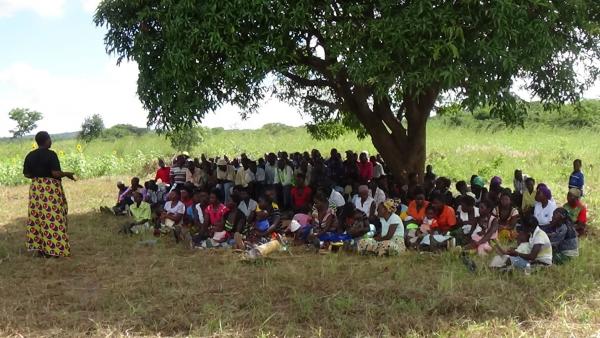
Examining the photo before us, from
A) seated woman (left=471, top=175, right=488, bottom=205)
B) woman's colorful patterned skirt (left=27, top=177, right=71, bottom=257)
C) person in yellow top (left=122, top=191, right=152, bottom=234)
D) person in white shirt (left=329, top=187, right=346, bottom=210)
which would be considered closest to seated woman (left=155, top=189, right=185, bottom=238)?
person in yellow top (left=122, top=191, right=152, bottom=234)

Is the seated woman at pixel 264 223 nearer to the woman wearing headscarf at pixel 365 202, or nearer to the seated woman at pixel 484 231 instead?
the woman wearing headscarf at pixel 365 202

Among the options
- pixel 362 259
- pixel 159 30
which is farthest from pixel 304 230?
pixel 159 30

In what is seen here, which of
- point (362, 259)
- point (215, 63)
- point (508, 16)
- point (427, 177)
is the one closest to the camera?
point (508, 16)

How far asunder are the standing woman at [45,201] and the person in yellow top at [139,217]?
177 cm

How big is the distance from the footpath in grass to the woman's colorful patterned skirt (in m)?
0.22

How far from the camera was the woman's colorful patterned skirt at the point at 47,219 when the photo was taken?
7.35 meters

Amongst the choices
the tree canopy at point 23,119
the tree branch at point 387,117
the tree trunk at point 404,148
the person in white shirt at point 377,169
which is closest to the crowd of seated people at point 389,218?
the tree trunk at point 404,148

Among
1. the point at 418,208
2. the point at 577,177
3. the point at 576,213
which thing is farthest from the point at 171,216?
the point at 577,177

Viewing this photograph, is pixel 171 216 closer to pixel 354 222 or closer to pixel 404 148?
pixel 354 222

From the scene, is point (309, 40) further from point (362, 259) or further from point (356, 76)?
point (362, 259)

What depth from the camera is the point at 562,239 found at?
6551 mm

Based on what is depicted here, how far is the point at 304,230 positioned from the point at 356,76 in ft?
7.86

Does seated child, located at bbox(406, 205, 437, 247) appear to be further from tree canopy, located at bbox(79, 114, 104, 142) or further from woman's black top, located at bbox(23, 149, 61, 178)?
tree canopy, located at bbox(79, 114, 104, 142)

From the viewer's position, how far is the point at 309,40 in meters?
8.50
